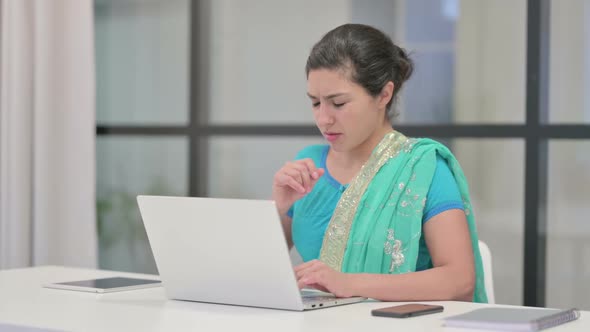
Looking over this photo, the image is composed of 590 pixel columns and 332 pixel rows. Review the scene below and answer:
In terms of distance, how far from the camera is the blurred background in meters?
3.01

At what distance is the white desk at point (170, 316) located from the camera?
1.46 metres

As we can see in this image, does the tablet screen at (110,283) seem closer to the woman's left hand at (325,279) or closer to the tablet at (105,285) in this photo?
the tablet at (105,285)

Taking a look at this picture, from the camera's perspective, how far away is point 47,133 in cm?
370

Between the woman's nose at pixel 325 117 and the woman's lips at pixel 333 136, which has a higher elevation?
the woman's nose at pixel 325 117

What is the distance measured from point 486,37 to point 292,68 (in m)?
0.81

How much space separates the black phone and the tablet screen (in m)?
0.67

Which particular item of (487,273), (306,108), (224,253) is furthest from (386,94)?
(306,108)

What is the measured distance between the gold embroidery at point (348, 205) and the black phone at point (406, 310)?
457 millimetres

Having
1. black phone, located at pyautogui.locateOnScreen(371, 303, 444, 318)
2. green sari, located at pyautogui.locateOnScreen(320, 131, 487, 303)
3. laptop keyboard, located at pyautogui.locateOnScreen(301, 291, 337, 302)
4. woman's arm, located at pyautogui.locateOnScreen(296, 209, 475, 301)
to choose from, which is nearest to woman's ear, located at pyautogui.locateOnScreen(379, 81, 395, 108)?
green sari, located at pyautogui.locateOnScreen(320, 131, 487, 303)

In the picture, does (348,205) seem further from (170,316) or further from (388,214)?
(170,316)

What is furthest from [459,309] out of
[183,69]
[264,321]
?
[183,69]

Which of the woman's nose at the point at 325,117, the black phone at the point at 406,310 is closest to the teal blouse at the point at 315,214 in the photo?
the woman's nose at the point at 325,117

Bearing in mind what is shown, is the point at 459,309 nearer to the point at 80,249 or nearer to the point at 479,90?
the point at 479,90

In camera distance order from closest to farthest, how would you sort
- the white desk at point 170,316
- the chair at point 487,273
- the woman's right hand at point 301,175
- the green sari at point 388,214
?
the white desk at point 170,316 < the woman's right hand at point 301,175 < the green sari at point 388,214 < the chair at point 487,273
